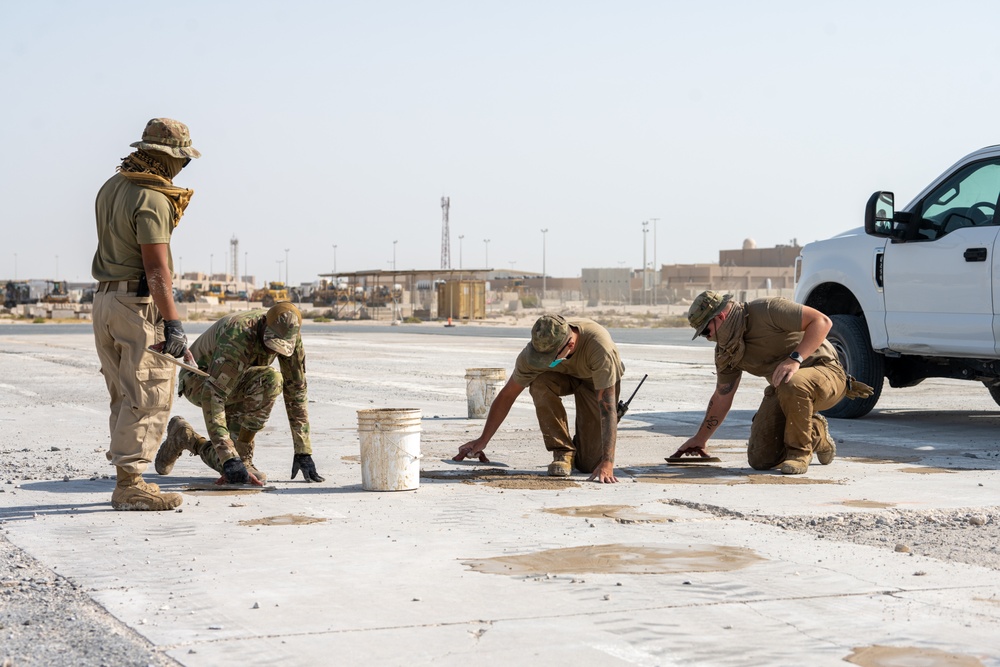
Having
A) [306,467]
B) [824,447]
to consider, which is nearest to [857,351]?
[824,447]

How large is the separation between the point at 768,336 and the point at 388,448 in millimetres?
3114

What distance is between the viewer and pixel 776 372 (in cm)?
903

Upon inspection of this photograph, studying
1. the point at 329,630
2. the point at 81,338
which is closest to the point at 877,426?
the point at 329,630

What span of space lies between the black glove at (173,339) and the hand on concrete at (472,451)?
287 cm

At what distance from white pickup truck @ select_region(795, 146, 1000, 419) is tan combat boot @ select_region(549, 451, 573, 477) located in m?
4.40

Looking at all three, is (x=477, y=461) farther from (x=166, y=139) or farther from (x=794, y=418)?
(x=166, y=139)

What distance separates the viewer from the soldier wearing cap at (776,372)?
29.9ft

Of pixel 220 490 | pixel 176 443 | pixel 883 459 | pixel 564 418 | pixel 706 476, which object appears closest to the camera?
pixel 220 490

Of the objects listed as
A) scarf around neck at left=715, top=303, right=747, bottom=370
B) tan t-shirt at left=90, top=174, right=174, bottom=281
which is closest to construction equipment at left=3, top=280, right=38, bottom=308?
scarf around neck at left=715, top=303, right=747, bottom=370

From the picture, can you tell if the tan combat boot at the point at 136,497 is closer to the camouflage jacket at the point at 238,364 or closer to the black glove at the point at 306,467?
the camouflage jacket at the point at 238,364

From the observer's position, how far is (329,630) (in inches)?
182

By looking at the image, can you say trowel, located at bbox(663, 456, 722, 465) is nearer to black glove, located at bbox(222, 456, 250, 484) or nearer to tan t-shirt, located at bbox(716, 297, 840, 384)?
tan t-shirt, located at bbox(716, 297, 840, 384)

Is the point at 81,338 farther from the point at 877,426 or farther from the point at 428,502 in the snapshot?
the point at 428,502

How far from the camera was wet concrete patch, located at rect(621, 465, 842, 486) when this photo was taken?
28.2ft
